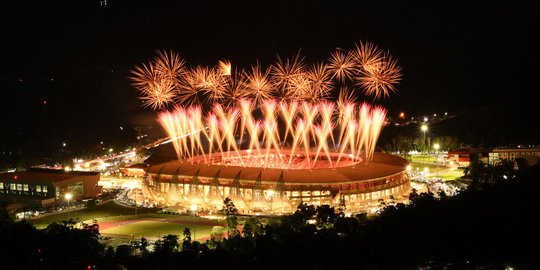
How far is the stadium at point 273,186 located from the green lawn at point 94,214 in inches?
86.8

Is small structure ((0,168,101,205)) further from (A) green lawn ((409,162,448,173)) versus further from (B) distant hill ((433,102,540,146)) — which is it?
(B) distant hill ((433,102,540,146))

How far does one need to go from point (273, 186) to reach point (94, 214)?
955 centimetres

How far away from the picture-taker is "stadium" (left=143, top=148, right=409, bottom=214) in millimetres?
30625

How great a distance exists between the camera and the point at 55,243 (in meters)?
20.8

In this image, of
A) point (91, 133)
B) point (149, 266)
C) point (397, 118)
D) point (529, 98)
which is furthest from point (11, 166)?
point (529, 98)

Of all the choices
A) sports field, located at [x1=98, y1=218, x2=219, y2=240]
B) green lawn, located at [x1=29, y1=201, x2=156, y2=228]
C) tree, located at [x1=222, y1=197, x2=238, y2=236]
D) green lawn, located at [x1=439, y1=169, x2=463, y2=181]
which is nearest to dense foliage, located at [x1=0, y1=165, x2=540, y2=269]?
tree, located at [x1=222, y1=197, x2=238, y2=236]

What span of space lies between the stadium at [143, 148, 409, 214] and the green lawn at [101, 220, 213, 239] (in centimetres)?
368

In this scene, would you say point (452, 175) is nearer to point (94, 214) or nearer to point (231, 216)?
point (231, 216)

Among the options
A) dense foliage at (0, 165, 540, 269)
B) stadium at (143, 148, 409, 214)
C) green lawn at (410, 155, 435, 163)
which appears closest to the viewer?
dense foliage at (0, 165, 540, 269)

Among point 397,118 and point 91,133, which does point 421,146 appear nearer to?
point 397,118

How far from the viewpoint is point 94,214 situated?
30953mm

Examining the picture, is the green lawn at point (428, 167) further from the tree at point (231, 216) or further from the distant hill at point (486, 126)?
the tree at point (231, 216)

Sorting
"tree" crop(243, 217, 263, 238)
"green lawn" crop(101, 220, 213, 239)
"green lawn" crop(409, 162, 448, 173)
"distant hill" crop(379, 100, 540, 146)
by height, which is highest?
"distant hill" crop(379, 100, 540, 146)

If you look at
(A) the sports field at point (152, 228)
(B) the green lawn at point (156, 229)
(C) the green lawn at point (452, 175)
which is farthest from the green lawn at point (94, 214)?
(C) the green lawn at point (452, 175)
